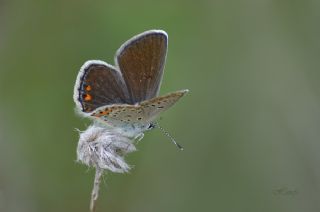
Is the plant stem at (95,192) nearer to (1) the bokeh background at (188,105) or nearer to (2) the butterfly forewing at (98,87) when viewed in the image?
(2) the butterfly forewing at (98,87)

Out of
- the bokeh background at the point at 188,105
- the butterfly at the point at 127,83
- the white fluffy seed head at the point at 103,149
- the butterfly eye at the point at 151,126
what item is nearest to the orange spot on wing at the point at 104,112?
the butterfly at the point at 127,83

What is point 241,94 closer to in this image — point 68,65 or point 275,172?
point 275,172

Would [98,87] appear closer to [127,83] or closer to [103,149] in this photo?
[127,83]

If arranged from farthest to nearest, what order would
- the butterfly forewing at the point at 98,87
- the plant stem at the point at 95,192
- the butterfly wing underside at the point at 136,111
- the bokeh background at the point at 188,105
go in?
1. the bokeh background at the point at 188,105
2. the butterfly forewing at the point at 98,87
3. the butterfly wing underside at the point at 136,111
4. the plant stem at the point at 95,192

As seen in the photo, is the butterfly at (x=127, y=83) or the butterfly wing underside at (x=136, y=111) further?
the butterfly at (x=127, y=83)

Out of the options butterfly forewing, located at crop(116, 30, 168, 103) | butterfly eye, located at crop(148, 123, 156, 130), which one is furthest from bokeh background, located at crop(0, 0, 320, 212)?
butterfly forewing, located at crop(116, 30, 168, 103)

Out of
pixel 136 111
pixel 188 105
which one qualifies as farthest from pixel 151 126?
pixel 188 105
